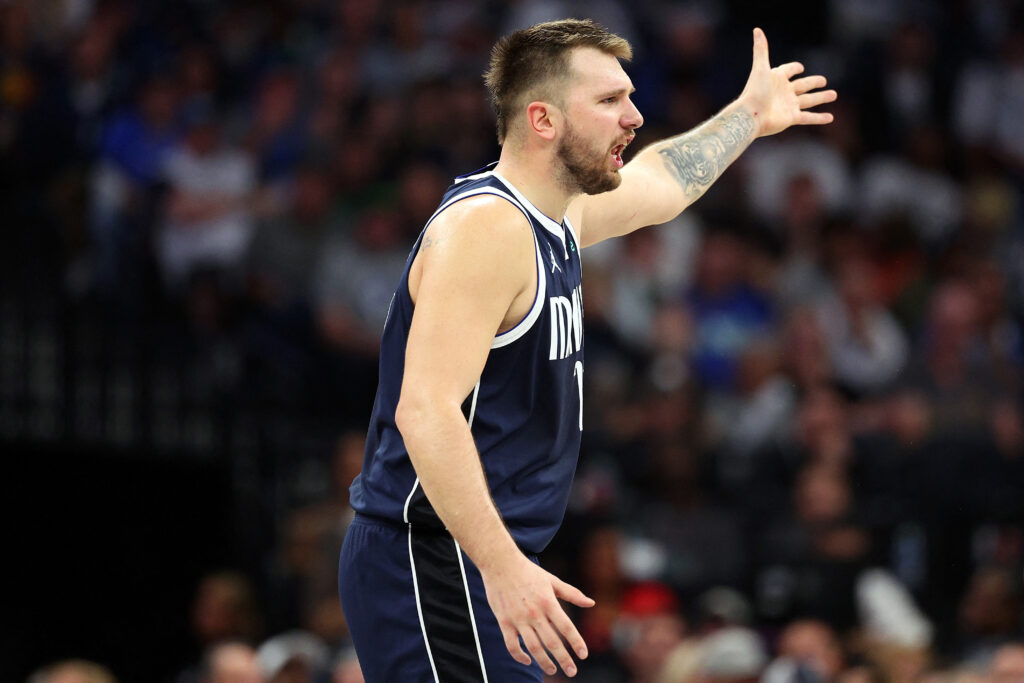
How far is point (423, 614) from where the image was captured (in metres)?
3.77

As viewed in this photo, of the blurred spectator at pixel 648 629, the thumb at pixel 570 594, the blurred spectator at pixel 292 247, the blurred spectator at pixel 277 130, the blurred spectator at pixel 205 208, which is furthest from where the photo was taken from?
the blurred spectator at pixel 277 130

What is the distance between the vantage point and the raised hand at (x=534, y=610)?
3.38m

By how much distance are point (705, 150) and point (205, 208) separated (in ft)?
19.7

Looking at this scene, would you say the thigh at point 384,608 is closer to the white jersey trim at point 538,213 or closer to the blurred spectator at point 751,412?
the white jersey trim at point 538,213

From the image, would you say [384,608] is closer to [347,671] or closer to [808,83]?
[808,83]

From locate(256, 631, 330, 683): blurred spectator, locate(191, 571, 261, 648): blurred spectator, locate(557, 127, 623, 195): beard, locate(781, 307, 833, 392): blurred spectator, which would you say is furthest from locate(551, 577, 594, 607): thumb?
locate(781, 307, 833, 392): blurred spectator

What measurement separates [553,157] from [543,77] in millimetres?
210

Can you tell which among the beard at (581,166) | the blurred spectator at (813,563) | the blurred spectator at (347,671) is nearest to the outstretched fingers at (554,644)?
the beard at (581,166)

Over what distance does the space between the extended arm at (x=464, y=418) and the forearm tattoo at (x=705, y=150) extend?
1339mm

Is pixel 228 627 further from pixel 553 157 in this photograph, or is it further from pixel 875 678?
pixel 553 157

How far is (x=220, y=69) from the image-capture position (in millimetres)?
11461

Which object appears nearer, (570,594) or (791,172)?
(570,594)

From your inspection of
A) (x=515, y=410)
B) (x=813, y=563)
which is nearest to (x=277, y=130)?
(x=813, y=563)

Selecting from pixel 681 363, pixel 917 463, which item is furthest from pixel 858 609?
pixel 681 363
